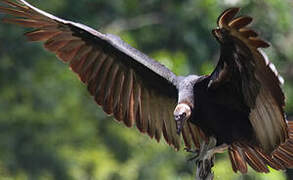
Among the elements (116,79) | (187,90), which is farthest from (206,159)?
(116,79)

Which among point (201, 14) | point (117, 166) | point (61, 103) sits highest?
point (201, 14)

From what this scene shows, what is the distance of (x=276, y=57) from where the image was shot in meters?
12.0

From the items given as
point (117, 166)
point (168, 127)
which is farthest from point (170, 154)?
point (168, 127)

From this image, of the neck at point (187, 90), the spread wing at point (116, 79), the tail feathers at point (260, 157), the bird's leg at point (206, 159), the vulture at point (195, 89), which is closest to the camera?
the vulture at point (195, 89)

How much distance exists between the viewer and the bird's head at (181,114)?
6.76 meters

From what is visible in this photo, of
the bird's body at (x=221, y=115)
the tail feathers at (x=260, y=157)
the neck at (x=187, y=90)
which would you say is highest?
the neck at (x=187, y=90)

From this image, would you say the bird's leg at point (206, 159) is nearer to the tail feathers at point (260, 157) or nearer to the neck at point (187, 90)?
the tail feathers at point (260, 157)

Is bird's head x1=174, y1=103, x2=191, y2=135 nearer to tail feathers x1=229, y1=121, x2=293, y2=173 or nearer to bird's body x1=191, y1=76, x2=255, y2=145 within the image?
bird's body x1=191, y1=76, x2=255, y2=145

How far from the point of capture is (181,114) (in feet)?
22.2

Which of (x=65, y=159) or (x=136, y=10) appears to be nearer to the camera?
(x=65, y=159)

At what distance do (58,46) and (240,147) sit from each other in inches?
65.7

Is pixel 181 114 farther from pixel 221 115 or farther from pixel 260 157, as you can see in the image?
pixel 260 157

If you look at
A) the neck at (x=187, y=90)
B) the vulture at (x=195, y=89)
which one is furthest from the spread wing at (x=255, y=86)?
the neck at (x=187, y=90)

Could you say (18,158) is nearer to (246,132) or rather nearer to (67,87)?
(67,87)
